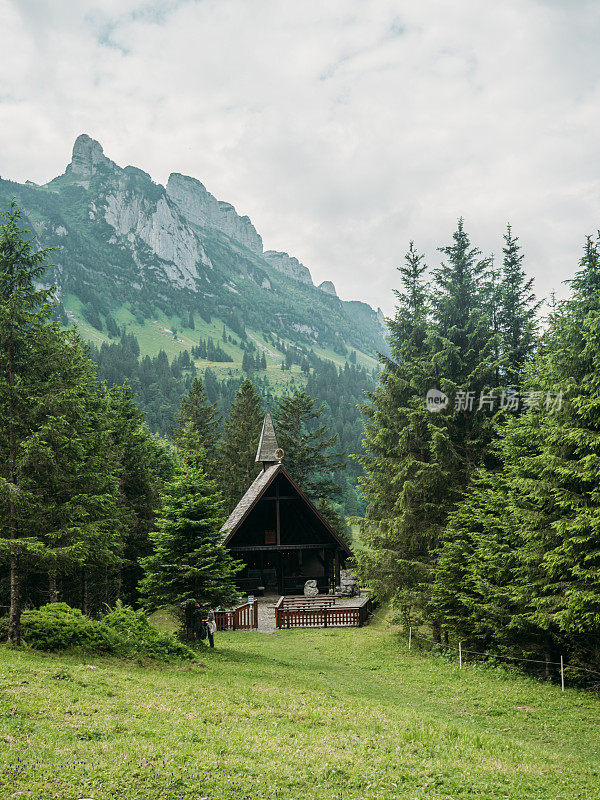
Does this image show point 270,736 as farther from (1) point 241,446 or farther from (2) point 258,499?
(1) point 241,446

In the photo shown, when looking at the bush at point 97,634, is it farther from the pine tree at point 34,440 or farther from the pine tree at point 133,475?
the pine tree at point 133,475

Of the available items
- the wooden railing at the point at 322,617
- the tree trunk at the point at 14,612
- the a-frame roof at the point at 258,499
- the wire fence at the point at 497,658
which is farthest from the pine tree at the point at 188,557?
the a-frame roof at the point at 258,499

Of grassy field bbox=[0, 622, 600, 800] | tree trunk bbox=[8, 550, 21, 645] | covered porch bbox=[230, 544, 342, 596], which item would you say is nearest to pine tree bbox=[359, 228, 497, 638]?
grassy field bbox=[0, 622, 600, 800]

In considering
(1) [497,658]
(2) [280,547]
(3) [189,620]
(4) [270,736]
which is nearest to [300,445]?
(2) [280,547]

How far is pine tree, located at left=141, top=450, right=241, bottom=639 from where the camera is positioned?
17172 mm

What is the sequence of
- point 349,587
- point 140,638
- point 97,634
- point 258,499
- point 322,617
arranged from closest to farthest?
point 97,634 → point 140,638 → point 322,617 → point 258,499 → point 349,587

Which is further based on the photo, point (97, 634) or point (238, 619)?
point (238, 619)

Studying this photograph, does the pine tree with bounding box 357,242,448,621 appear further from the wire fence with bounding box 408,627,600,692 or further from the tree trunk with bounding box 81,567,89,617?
the tree trunk with bounding box 81,567,89,617

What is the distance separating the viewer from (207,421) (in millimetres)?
61031

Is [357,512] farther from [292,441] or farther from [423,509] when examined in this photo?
[423,509]

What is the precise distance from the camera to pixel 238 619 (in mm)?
27172

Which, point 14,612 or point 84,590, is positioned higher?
point 14,612

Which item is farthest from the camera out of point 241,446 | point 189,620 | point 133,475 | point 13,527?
point 241,446

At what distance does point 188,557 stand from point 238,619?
1180 centimetres
